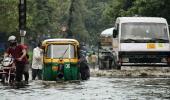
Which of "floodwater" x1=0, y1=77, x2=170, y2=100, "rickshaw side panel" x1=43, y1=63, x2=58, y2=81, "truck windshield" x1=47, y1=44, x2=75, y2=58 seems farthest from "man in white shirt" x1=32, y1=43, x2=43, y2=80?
"floodwater" x1=0, y1=77, x2=170, y2=100

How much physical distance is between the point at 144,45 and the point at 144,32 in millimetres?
752

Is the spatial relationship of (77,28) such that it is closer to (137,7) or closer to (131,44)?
(137,7)

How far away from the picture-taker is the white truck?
31.2 meters

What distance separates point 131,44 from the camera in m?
31.3

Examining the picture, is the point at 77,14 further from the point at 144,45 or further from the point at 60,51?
the point at 60,51

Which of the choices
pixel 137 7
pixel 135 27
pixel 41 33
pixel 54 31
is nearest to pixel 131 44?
pixel 135 27

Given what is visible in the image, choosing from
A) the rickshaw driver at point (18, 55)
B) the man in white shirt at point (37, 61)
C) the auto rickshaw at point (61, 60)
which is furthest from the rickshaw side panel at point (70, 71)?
the man in white shirt at point (37, 61)

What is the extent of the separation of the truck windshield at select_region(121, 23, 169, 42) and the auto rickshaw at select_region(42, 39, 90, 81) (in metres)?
6.10

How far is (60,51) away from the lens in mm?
25828

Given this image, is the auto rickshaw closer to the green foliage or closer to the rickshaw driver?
the rickshaw driver

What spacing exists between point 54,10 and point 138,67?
53.0 metres

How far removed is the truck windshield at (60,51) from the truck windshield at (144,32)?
6.12 metres

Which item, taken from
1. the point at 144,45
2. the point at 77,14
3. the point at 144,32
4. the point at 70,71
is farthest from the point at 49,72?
the point at 77,14

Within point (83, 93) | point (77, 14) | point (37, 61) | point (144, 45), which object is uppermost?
point (77, 14)
